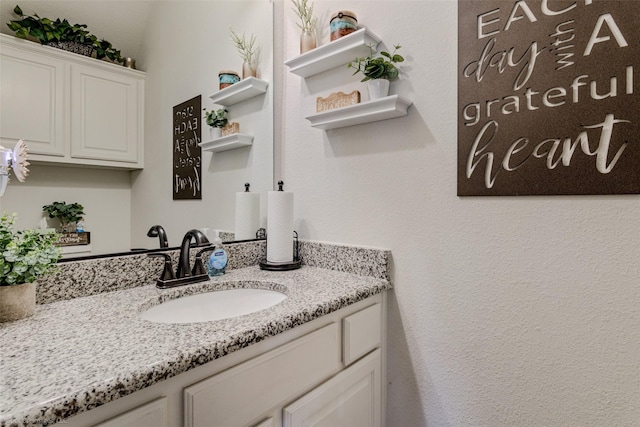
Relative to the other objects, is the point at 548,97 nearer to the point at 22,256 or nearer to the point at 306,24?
the point at 306,24

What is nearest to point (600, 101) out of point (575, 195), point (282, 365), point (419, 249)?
point (575, 195)

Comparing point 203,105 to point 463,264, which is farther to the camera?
point 203,105

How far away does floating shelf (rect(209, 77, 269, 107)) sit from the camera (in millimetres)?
1367

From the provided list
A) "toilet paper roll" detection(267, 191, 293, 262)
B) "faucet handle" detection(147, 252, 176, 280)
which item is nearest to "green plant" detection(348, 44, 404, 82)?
"toilet paper roll" detection(267, 191, 293, 262)

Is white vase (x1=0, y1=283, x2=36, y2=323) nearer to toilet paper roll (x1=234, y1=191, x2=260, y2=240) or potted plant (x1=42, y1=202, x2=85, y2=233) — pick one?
potted plant (x1=42, y1=202, x2=85, y2=233)

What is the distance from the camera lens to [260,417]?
→ 74cm

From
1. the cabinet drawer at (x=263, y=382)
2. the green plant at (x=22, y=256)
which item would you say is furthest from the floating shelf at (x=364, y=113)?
the green plant at (x=22, y=256)

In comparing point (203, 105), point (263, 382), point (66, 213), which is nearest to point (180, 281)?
point (66, 213)

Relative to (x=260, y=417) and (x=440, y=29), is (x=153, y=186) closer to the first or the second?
(x=260, y=417)

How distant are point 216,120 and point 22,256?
0.82m

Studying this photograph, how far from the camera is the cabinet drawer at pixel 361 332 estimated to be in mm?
991

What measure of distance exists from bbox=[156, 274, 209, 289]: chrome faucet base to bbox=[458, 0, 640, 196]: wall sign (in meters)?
0.88

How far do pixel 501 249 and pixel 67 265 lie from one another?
1.22 meters

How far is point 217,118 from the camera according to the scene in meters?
1.36
